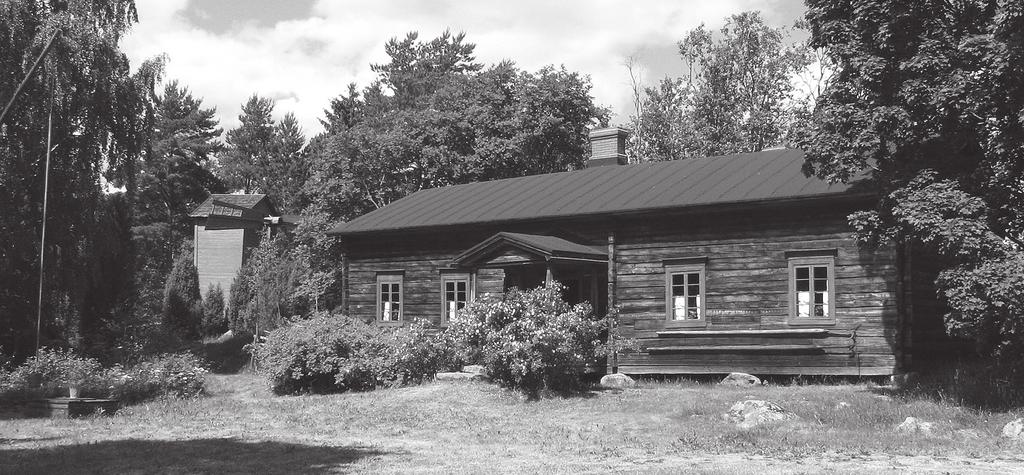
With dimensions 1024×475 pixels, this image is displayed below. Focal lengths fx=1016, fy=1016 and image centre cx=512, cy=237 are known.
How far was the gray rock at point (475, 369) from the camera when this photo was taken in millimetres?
21673

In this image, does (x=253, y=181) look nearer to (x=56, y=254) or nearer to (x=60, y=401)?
(x=56, y=254)

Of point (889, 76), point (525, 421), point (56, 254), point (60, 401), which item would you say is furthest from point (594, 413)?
point (56, 254)

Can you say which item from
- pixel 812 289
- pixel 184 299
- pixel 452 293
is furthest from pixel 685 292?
pixel 184 299

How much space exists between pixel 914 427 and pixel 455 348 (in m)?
10.5

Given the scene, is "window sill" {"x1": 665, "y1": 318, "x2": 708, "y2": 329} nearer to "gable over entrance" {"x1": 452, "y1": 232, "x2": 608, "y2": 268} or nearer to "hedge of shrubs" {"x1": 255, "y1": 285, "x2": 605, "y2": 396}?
"hedge of shrubs" {"x1": 255, "y1": 285, "x2": 605, "y2": 396}

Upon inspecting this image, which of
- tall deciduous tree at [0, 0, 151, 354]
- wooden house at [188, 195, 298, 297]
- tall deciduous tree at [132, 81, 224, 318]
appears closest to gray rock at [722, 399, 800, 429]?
tall deciduous tree at [0, 0, 151, 354]

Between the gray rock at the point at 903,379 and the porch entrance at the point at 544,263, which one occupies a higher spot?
the porch entrance at the point at 544,263

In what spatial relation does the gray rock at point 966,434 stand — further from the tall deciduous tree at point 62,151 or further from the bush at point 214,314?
the bush at point 214,314

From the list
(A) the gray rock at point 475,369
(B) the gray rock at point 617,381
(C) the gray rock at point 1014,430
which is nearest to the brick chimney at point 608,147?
(B) the gray rock at point 617,381

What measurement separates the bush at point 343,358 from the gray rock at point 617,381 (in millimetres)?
3647

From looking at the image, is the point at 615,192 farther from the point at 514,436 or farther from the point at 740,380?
the point at 514,436

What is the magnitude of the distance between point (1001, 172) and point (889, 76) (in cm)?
249

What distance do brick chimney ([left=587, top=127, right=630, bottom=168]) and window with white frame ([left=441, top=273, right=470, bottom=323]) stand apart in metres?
5.89

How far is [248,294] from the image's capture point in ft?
148
